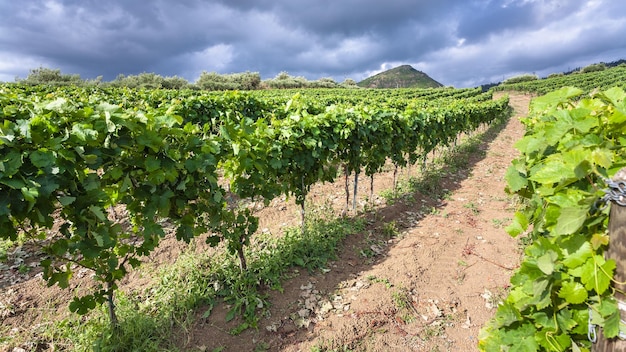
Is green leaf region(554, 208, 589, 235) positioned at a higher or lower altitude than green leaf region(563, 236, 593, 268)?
higher

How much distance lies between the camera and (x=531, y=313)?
1.85 metres

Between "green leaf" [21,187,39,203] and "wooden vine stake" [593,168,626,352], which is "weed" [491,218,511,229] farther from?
"green leaf" [21,187,39,203]

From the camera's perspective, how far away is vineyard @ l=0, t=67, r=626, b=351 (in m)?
1.64

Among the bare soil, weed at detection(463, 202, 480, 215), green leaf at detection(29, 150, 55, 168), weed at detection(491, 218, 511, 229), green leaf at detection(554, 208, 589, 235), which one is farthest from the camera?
weed at detection(463, 202, 480, 215)

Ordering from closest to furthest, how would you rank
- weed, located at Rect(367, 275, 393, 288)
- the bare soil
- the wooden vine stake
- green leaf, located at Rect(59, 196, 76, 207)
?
the wooden vine stake → green leaf, located at Rect(59, 196, 76, 207) → the bare soil → weed, located at Rect(367, 275, 393, 288)

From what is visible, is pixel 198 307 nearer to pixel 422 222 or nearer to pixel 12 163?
pixel 12 163

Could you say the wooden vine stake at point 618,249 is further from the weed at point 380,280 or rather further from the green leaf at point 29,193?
the green leaf at point 29,193

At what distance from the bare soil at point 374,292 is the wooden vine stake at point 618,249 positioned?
97.5 inches

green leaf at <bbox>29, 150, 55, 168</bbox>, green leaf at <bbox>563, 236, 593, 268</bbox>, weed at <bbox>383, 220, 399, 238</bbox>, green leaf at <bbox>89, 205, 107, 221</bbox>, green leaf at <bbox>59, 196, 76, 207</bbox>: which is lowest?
weed at <bbox>383, 220, 399, 238</bbox>

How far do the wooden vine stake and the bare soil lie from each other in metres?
2.48

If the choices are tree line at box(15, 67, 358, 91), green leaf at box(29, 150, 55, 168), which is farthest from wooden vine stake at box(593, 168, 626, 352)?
tree line at box(15, 67, 358, 91)

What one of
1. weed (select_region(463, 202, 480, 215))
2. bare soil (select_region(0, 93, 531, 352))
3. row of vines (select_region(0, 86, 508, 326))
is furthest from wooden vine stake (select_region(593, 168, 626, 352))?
weed (select_region(463, 202, 480, 215))

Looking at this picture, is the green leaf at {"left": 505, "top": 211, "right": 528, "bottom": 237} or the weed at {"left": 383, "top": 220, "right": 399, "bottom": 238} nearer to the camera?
the green leaf at {"left": 505, "top": 211, "right": 528, "bottom": 237}

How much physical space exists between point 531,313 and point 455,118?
11407mm
